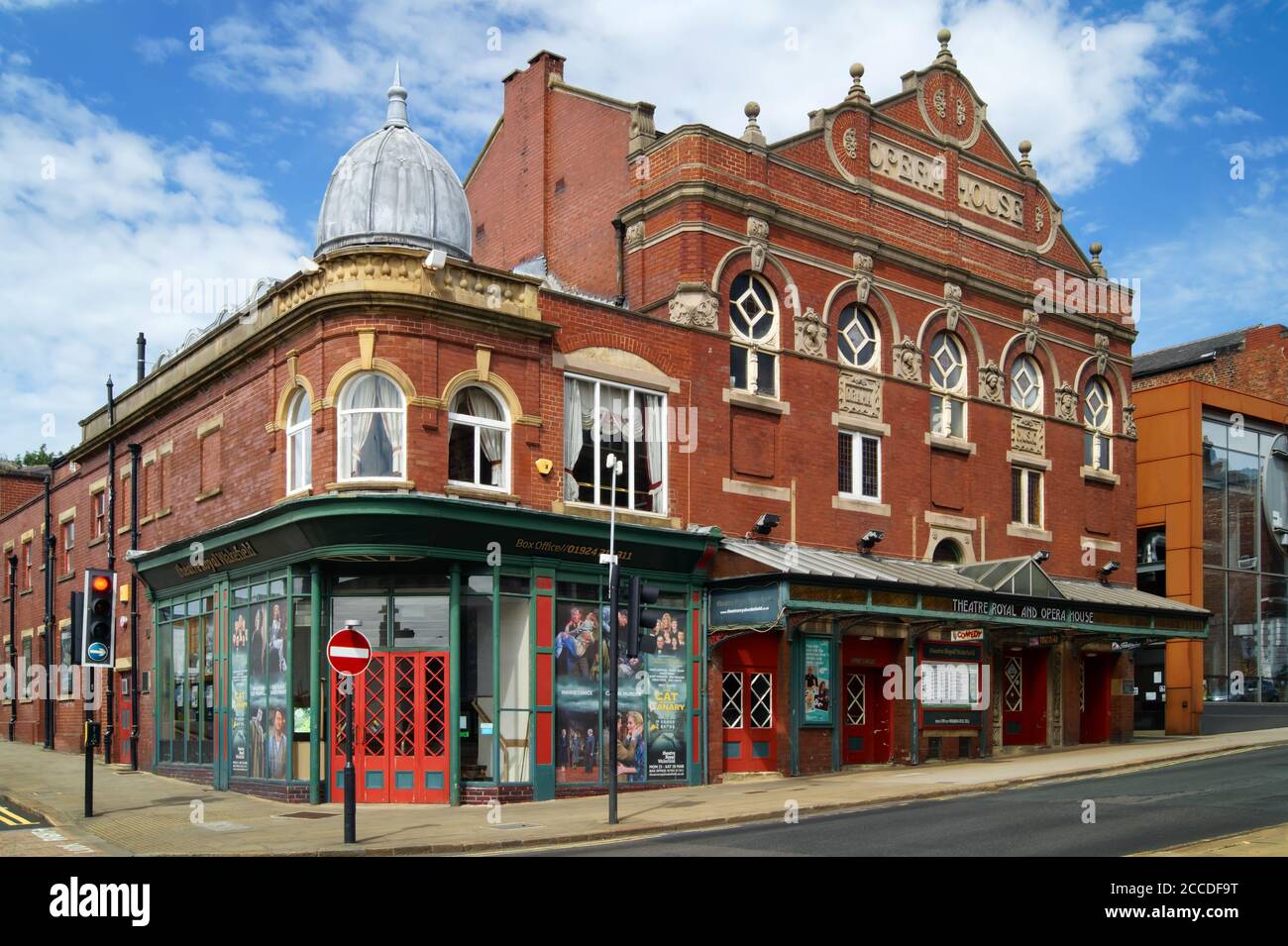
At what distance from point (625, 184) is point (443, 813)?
1471cm

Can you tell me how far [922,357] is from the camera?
104 feet

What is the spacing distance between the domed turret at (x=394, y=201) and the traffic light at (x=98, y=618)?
7.91 m

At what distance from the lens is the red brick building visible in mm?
22578

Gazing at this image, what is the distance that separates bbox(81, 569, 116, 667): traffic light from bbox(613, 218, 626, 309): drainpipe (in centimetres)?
1215

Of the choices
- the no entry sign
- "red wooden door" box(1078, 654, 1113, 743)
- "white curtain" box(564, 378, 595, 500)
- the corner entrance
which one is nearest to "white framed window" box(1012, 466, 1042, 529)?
"red wooden door" box(1078, 654, 1113, 743)

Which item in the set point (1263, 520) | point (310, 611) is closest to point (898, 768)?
point (310, 611)

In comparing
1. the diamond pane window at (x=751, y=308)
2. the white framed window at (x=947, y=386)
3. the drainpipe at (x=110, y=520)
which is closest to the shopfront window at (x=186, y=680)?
the drainpipe at (x=110, y=520)

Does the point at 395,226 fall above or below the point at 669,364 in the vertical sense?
above

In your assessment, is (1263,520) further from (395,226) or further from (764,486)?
(395,226)

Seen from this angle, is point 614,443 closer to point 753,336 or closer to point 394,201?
point 753,336

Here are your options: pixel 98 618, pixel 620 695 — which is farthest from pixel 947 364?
pixel 98 618

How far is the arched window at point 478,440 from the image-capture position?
2306 cm

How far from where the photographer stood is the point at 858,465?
98.5ft

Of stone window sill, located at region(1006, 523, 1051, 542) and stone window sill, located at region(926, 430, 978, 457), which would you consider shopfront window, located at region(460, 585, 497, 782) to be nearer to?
stone window sill, located at region(926, 430, 978, 457)
